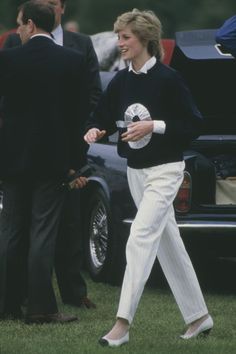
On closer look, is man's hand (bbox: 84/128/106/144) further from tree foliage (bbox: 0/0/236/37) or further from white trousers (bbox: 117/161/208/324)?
tree foliage (bbox: 0/0/236/37)

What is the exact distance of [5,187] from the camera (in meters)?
9.64

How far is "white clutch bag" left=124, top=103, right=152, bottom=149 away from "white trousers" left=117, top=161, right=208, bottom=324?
0.15 m

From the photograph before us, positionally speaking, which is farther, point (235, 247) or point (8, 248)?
point (235, 247)

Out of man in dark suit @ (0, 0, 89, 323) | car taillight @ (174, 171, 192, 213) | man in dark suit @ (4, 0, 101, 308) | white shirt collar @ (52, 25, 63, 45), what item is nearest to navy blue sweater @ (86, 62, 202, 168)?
man in dark suit @ (0, 0, 89, 323)

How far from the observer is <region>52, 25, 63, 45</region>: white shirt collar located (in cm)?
1048

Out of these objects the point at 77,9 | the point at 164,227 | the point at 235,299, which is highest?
the point at 164,227

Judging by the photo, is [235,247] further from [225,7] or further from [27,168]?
[225,7]

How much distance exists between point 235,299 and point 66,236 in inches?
55.6

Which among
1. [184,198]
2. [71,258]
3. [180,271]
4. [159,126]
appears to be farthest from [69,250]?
[159,126]

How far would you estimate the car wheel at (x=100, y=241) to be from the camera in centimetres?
Result: 1144

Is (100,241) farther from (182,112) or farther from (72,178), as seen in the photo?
(182,112)

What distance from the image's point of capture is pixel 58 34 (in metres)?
10.5

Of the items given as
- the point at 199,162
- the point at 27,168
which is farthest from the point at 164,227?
the point at 199,162

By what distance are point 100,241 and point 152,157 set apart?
3000 mm
